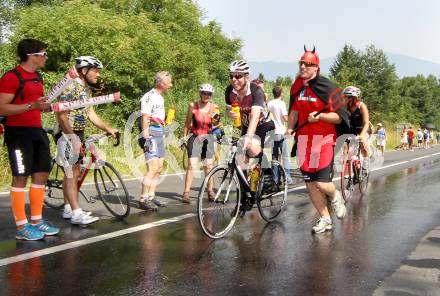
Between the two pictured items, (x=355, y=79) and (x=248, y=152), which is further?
(x=355, y=79)

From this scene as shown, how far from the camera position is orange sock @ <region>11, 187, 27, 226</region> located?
210 inches

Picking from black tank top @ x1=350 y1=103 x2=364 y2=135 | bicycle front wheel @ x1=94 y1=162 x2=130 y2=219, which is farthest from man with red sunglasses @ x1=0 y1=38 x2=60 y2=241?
black tank top @ x1=350 y1=103 x2=364 y2=135

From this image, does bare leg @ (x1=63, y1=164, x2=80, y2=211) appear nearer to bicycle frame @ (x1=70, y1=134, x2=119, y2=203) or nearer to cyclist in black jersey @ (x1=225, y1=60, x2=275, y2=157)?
bicycle frame @ (x1=70, y1=134, x2=119, y2=203)

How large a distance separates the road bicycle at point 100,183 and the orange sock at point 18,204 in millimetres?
1084

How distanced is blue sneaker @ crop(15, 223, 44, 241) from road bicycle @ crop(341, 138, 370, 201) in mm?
5578

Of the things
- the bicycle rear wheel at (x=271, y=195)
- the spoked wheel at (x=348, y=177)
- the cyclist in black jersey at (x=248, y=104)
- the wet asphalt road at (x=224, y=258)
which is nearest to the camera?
the wet asphalt road at (x=224, y=258)

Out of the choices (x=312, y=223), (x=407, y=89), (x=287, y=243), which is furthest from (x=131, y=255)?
(x=407, y=89)

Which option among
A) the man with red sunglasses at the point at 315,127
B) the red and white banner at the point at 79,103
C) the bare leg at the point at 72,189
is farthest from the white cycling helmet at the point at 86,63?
the man with red sunglasses at the point at 315,127

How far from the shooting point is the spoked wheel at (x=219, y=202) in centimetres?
542

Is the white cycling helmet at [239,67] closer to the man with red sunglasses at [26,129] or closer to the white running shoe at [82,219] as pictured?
A: the man with red sunglasses at [26,129]

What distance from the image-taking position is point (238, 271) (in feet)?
14.1

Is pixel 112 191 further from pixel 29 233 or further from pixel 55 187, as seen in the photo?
pixel 29 233

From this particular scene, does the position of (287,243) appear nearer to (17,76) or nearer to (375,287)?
(375,287)

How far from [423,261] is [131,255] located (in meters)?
2.98
